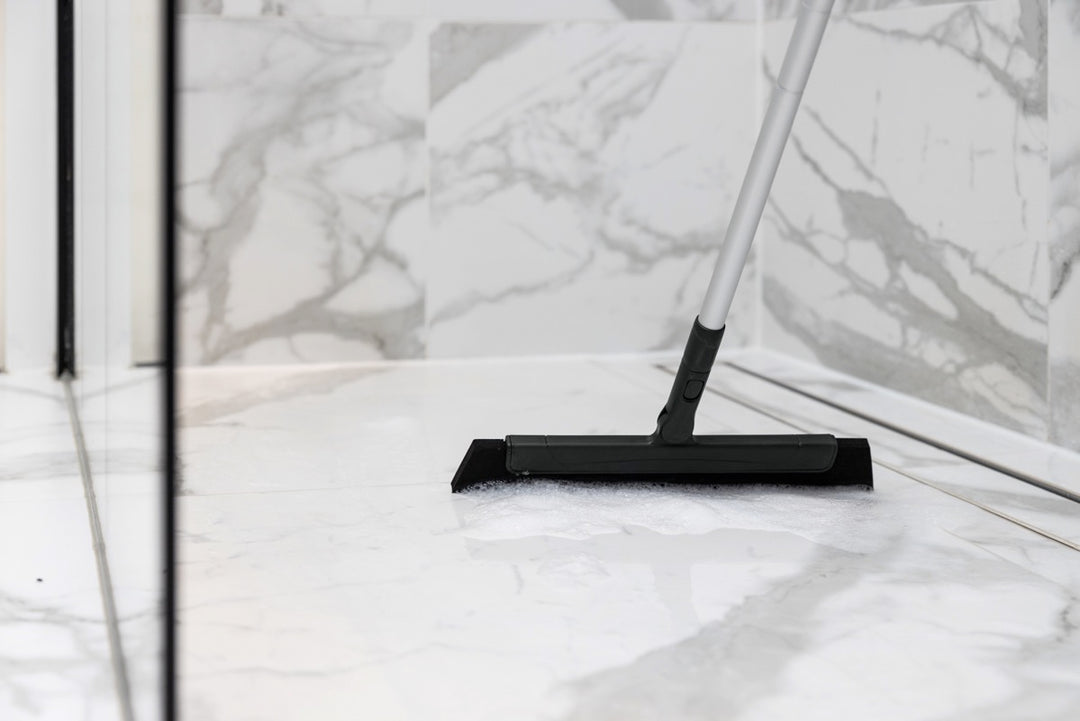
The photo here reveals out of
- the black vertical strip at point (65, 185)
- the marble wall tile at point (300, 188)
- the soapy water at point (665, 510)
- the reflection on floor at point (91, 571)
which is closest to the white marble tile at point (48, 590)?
the reflection on floor at point (91, 571)

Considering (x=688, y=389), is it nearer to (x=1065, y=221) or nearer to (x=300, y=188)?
(x=1065, y=221)

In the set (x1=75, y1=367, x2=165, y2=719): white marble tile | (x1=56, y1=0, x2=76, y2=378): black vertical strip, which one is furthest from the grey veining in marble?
(x1=75, y1=367, x2=165, y2=719): white marble tile

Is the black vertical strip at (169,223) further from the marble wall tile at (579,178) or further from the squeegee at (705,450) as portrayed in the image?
the marble wall tile at (579,178)

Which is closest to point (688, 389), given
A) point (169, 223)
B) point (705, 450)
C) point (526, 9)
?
point (705, 450)

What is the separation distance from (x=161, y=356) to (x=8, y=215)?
4.00 feet

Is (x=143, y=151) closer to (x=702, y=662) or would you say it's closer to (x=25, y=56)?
(x=702, y=662)

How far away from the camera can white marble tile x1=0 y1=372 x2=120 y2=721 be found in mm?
656

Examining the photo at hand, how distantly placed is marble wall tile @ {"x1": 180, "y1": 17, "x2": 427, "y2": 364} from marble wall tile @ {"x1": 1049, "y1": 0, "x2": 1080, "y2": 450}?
2.59 ft

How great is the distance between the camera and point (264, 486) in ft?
3.57

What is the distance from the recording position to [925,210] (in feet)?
4.70

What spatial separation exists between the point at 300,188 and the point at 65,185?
0.34m

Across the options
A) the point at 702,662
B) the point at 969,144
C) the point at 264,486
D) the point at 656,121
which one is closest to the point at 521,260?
the point at 656,121

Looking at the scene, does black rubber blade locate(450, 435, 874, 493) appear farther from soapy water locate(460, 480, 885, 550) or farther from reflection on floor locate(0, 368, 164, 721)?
reflection on floor locate(0, 368, 164, 721)

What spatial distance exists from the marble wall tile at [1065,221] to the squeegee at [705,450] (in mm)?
278
